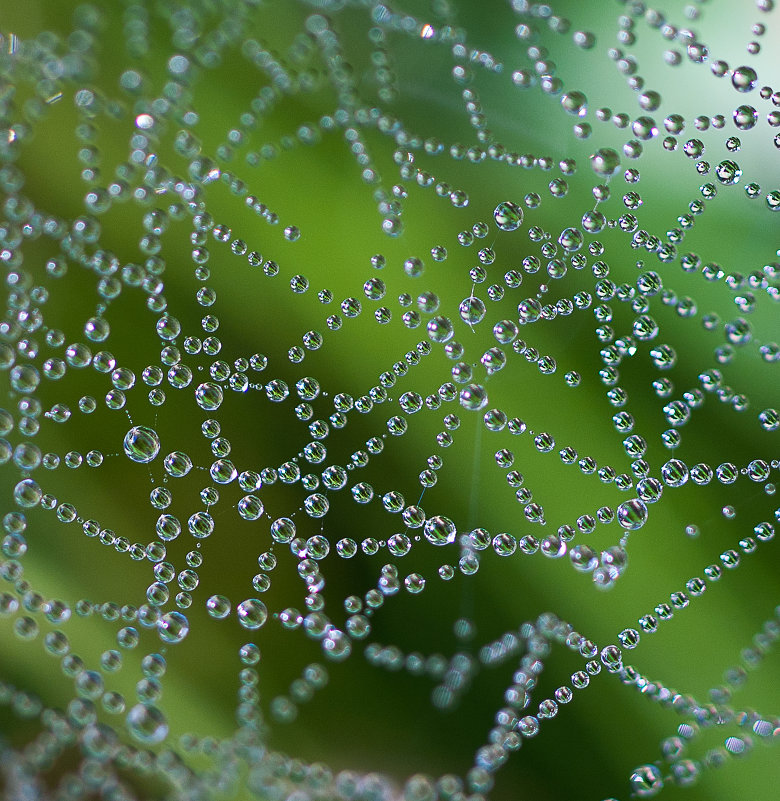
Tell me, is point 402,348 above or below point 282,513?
above

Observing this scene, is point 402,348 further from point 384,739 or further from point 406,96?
point 384,739

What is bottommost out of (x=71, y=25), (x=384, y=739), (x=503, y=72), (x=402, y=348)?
(x=384, y=739)

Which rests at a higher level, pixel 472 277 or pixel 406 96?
pixel 406 96

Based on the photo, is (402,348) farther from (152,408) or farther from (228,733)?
(228,733)

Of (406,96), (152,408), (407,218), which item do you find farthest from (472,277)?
(152,408)

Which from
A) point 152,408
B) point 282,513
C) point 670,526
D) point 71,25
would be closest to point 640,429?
point 670,526
